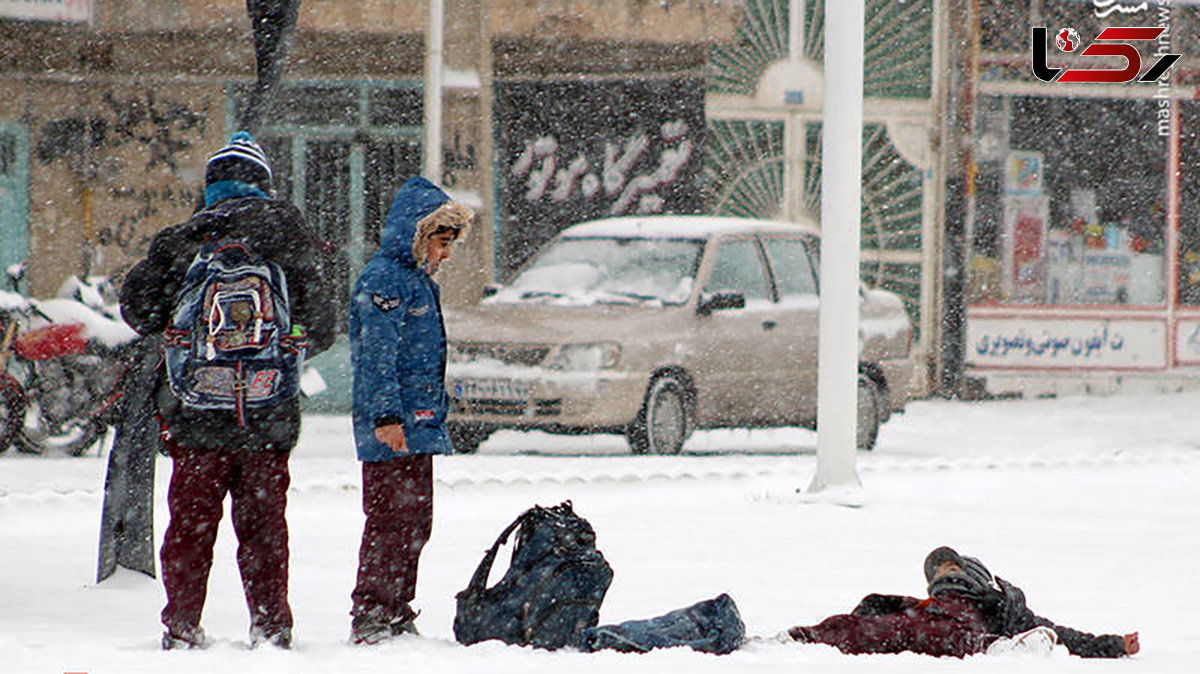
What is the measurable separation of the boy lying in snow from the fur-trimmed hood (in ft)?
5.39

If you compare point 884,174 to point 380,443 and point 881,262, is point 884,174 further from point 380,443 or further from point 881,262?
point 380,443

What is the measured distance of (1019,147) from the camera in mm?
21500

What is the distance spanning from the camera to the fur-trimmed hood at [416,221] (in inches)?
256

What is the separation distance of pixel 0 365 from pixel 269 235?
7.82 m

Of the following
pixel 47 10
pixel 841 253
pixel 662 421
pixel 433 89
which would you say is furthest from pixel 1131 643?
pixel 47 10

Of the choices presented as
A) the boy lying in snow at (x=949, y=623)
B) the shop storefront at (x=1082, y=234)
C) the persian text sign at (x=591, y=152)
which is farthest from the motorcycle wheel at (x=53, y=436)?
the shop storefront at (x=1082, y=234)

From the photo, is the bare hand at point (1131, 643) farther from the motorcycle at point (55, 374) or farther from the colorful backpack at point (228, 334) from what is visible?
the motorcycle at point (55, 374)

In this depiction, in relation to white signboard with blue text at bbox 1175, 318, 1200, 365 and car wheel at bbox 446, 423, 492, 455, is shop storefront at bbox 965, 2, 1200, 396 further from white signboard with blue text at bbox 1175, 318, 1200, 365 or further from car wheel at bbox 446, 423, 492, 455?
car wheel at bbox 446, 423, 492, 455

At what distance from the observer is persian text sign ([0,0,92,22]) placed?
18.4 meters

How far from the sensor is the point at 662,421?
1409 cm

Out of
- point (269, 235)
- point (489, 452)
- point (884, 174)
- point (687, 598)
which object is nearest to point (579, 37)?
point (884, 174)

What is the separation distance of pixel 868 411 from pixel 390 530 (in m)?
9.32

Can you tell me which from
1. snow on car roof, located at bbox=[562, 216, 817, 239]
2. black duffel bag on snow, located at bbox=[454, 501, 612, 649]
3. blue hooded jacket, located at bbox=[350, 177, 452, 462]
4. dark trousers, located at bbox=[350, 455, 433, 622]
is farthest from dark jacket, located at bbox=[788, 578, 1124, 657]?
snow on car roof, located at bbox=[562, 216, 817, 239]

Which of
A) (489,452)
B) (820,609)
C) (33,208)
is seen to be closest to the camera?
(820,609)
